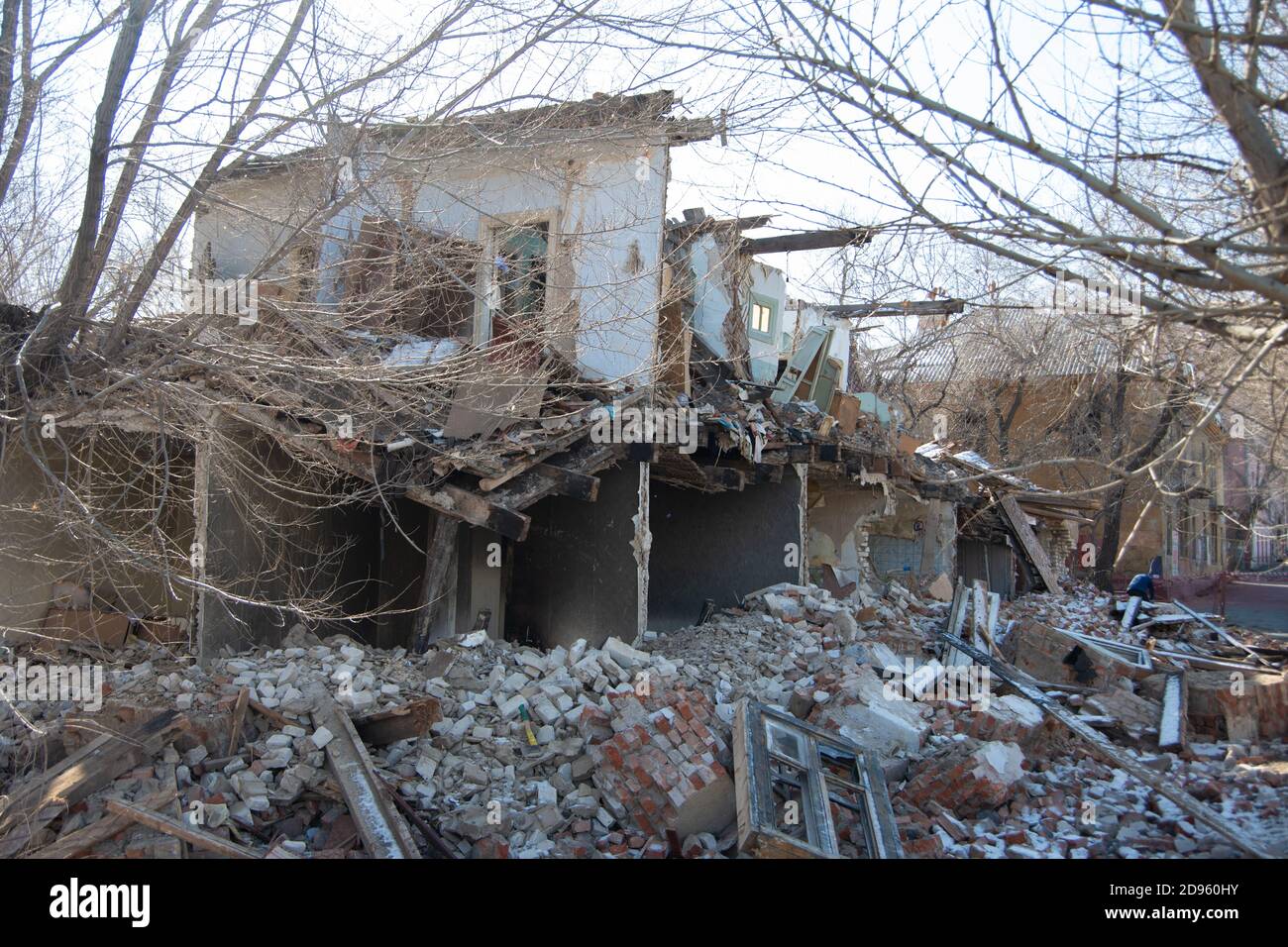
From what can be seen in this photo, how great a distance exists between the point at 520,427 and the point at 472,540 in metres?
2.53

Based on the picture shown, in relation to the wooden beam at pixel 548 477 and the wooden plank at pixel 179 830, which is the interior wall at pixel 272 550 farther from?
the wooden plank at pixel 179 830

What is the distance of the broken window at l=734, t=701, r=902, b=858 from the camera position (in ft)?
17.3

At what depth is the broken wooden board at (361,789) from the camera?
17.1ft

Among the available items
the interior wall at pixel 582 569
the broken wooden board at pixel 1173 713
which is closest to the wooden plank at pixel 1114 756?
the broken wooden board at pixel 1173 713

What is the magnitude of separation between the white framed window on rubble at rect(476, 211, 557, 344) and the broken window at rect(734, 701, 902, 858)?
330 centimetres

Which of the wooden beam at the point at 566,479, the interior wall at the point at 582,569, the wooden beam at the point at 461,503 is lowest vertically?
the interior wall at the point at 582,569

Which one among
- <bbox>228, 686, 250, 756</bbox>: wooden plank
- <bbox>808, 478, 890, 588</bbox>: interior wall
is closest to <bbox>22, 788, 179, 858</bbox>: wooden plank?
<bbox>228, 686, 250, 756</bbox>: wooden plank

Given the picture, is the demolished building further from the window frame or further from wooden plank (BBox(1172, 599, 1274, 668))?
the window frame

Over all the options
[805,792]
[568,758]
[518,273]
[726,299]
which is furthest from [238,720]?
[726,299]

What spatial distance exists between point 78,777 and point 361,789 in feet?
5.22

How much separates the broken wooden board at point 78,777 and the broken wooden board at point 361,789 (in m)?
0.93

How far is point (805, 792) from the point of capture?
5.79 meters

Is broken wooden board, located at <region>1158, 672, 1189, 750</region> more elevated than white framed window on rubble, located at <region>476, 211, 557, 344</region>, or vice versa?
white framed window on rubble, located at <region>476, 211, 557, 344</region>
